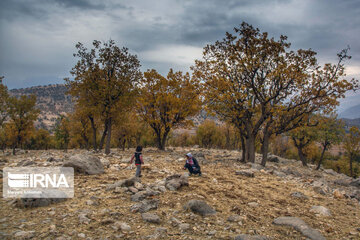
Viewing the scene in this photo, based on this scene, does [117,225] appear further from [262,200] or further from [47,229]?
[262,200]

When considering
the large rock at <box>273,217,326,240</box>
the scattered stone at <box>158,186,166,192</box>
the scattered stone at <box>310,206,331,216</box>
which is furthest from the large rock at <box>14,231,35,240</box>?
the scattered stone at <box>310,206,331,216</box>

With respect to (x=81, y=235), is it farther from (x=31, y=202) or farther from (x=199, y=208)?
(x=199, y=208)

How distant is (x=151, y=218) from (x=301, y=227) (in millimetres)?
4883

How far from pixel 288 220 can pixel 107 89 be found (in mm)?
21186

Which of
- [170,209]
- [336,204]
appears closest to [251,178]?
[336,204]

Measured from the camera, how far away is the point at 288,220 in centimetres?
747

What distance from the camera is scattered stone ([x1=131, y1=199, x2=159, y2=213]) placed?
24.4 feet

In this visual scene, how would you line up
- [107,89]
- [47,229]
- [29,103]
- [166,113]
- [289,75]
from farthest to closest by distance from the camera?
[29,103] → [166,113] → [107,89] → [289,75] → [47,229]

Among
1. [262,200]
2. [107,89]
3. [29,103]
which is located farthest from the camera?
[29,103]

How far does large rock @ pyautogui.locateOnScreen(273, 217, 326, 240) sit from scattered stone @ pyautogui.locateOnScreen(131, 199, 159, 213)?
4.26m

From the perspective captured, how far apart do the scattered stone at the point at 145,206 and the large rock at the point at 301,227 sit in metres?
4.26

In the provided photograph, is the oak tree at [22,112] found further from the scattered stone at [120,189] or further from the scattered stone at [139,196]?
the scattered stone at [139,196]

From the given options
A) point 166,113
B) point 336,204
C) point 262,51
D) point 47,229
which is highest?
point 262,51

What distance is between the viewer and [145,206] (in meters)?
7.61
